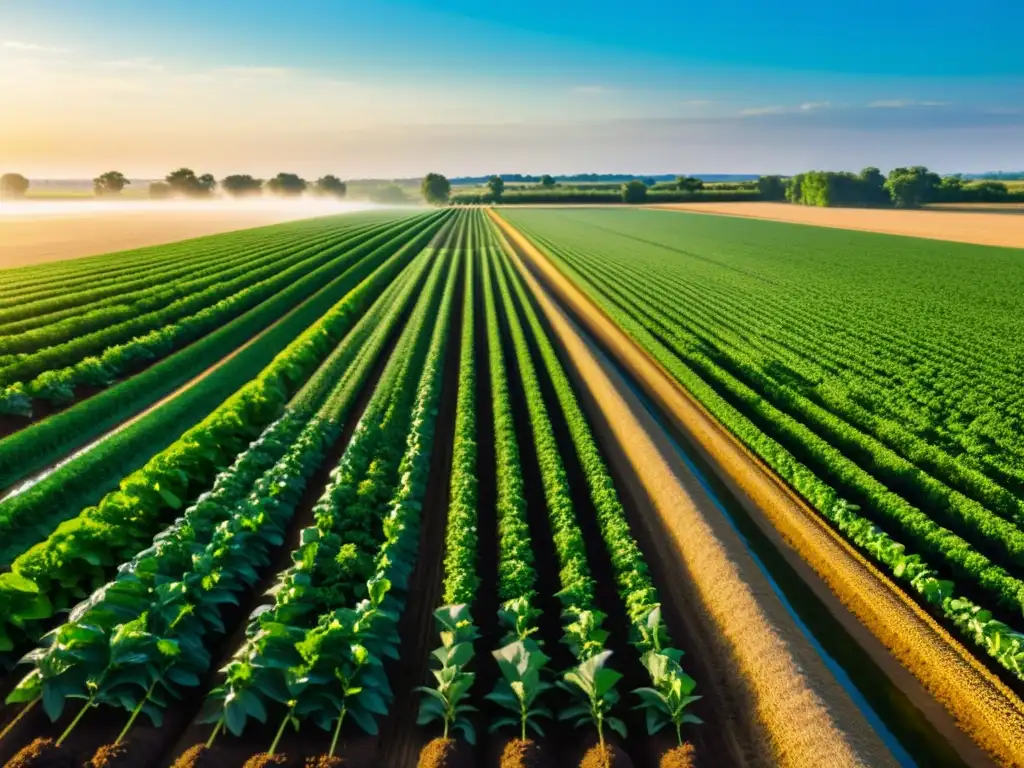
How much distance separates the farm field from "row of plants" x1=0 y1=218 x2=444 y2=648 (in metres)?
0.06

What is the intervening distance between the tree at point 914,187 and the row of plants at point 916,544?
121063 millimetres

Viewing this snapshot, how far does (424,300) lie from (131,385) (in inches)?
584

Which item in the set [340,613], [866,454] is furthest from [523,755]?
[866,454]

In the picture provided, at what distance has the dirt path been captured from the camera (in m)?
7.67

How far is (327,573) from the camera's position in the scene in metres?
9.27

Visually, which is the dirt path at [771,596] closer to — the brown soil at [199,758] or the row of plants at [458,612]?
the row of plants at [458,612]

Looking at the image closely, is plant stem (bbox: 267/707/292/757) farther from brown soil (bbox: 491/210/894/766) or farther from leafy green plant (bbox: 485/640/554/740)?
brown soil (bbox: 491/210/894/766)

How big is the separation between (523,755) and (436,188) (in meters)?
190

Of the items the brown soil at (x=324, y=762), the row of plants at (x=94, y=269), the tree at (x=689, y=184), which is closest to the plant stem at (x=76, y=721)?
the brown soil at (x=324, y=762)

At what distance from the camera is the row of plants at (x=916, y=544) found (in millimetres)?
8578

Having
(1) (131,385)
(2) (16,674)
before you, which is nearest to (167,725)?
(2) (16,674)

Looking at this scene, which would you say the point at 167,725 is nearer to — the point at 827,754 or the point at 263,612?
the point at 263,612

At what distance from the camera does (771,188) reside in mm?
147625

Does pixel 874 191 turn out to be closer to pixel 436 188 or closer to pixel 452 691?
pixel 436 188
